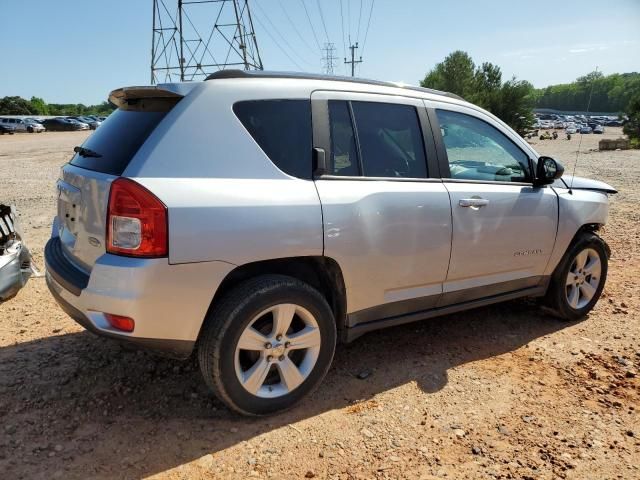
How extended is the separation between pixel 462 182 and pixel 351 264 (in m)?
1.15

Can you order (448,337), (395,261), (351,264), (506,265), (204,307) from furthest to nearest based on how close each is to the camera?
(448,337) < (506,265) < (395,261) < (351,264) < (204,307)

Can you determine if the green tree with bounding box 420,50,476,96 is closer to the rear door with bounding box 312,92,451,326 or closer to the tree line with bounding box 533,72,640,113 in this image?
the tree line with bounding box 533,72,640,113

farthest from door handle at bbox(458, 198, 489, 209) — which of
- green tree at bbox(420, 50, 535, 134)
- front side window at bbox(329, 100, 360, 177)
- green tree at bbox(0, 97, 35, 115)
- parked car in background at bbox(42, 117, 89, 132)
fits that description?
green tree at bbox(0, 97, 35, 115)

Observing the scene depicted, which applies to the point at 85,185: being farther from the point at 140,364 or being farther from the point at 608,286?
the point at 608,286

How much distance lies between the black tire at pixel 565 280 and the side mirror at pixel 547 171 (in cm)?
70

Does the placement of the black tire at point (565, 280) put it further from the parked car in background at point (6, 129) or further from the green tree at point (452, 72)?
the green tree at point (452, 72)

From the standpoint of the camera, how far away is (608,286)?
210 inches

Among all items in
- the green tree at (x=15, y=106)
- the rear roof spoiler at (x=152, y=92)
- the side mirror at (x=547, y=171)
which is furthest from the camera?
the green tree at (x=15, y=106)

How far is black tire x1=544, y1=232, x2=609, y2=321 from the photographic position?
4219 millimetres

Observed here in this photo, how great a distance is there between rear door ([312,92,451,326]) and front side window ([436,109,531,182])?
0.25 m

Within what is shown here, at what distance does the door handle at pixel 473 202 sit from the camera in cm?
340

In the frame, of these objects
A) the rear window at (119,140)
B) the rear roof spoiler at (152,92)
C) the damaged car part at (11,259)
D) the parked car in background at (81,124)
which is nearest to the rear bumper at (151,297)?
the rear window at (119,140)

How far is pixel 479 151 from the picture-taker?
12.7 feet

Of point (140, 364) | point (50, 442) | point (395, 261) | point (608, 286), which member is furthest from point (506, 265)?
point (50, 442)
